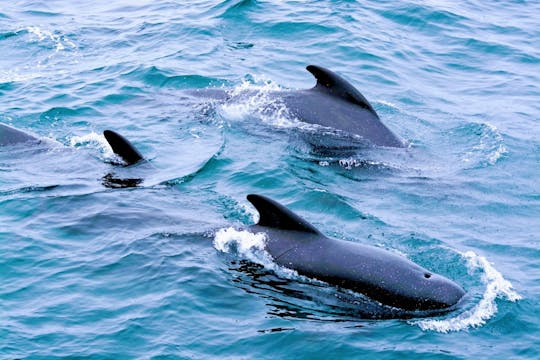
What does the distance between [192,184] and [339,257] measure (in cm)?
464

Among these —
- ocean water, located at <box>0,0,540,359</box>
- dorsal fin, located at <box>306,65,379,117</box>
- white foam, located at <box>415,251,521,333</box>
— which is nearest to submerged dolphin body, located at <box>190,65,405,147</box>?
dorsal fin, located at <box>306,65,379,117</box>

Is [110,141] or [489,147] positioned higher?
[110,141]

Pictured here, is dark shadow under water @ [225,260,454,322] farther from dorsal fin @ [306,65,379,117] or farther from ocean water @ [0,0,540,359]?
dorsal fin @ [306,65,379,117]

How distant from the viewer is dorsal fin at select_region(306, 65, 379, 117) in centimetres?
1695

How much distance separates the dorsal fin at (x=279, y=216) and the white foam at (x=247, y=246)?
336 millimetres

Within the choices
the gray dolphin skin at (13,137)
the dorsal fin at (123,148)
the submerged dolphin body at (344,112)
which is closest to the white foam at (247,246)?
the dorsal fin at (123,148)

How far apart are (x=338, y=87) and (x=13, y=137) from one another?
6.44 metres

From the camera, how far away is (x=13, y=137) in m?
17.1

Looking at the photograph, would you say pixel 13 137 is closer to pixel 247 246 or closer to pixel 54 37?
pixel 247 246

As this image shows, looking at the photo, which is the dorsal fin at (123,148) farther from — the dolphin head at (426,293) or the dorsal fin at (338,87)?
the dolphin head at (426,293)

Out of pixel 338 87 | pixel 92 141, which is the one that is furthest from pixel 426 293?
pixel 92 141

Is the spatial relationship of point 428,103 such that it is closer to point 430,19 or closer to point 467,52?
point 467,52

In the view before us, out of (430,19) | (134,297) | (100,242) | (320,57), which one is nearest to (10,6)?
(320,57)

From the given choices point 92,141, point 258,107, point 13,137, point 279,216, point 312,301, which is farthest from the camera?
point 258,107
